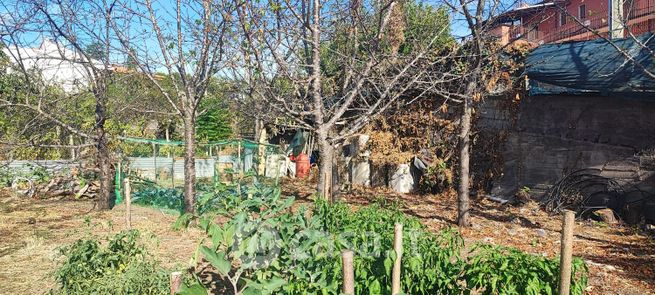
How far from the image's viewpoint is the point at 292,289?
3074mm

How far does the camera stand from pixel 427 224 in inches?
329

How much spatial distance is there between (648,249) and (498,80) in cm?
506

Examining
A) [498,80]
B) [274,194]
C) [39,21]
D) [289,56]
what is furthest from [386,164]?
[274,194]

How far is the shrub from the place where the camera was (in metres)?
3.98

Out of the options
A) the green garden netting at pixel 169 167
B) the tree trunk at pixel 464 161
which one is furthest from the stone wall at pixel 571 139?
the green garden netting at pixel 169 167

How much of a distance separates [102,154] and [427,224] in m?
6.52

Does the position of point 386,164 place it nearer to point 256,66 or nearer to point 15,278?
point 256,66

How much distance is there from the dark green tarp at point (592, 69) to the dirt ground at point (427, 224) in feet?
7.70

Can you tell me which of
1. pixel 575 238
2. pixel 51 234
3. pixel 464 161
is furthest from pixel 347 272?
pixel 51 234

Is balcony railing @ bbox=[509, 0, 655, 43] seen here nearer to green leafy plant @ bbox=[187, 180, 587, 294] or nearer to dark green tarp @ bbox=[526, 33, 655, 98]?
dark green tarp @ bbox=[526, 33, 655, 98]

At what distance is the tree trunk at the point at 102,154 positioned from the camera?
9.55 metres

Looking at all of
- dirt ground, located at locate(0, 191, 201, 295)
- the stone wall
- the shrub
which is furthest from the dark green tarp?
the shrub

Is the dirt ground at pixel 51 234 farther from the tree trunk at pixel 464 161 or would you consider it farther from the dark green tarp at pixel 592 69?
the dark green tarp at pixel 592 69

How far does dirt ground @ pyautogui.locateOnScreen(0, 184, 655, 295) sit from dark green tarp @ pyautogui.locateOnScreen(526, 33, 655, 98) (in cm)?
235
